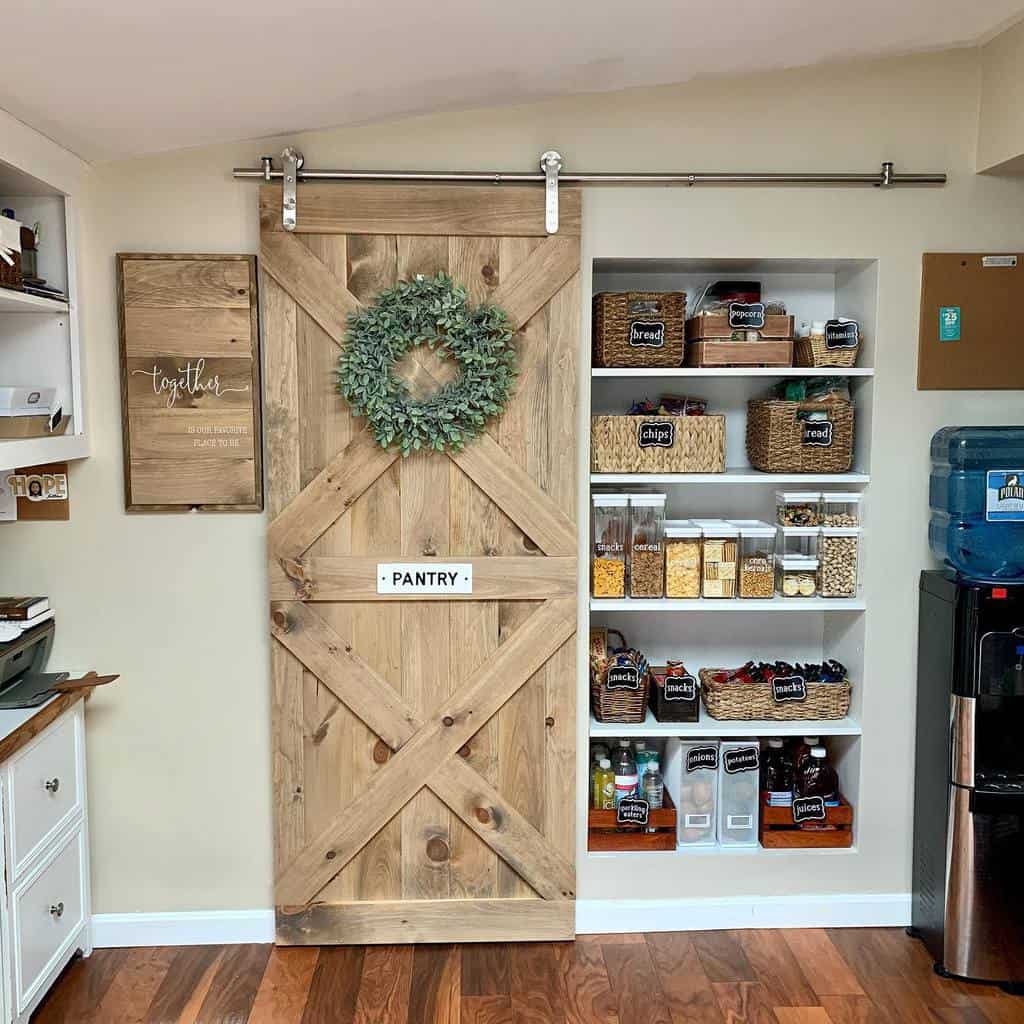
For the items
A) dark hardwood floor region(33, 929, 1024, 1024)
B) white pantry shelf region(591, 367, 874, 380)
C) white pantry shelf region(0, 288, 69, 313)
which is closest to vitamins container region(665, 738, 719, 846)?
dark hardwood floor region(33, 929, 1024, 1024)

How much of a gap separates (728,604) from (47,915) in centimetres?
208

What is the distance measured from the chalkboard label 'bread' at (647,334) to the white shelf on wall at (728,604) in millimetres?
759

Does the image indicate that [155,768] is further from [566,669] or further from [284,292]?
[284,292]

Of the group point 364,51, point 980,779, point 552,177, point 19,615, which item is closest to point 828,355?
point 552,177

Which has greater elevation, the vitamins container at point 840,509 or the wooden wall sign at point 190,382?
the wooden wall sign at point 190,382

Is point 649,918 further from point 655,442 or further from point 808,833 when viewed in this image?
point 655,442

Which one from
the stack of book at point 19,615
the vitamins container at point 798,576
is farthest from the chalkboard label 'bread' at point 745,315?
the stack of book at point 19,615

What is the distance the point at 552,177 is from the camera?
2867 millimetres

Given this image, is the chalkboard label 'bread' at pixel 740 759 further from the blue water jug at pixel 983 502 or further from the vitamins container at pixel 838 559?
the blue water jug at pixel 983 502

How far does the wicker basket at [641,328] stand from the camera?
298 cm

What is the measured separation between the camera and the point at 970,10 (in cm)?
260

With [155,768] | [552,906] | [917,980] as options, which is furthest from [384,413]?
[917,980]

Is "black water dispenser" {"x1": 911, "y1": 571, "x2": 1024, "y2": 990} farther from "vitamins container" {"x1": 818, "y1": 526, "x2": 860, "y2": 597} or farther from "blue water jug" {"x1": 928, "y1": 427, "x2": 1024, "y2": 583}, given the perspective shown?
"vitamins container" {"x1": 818, "y1": 526, "x2": 860, "y2": 597}

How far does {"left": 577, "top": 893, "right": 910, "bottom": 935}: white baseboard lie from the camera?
3150 millimetres
